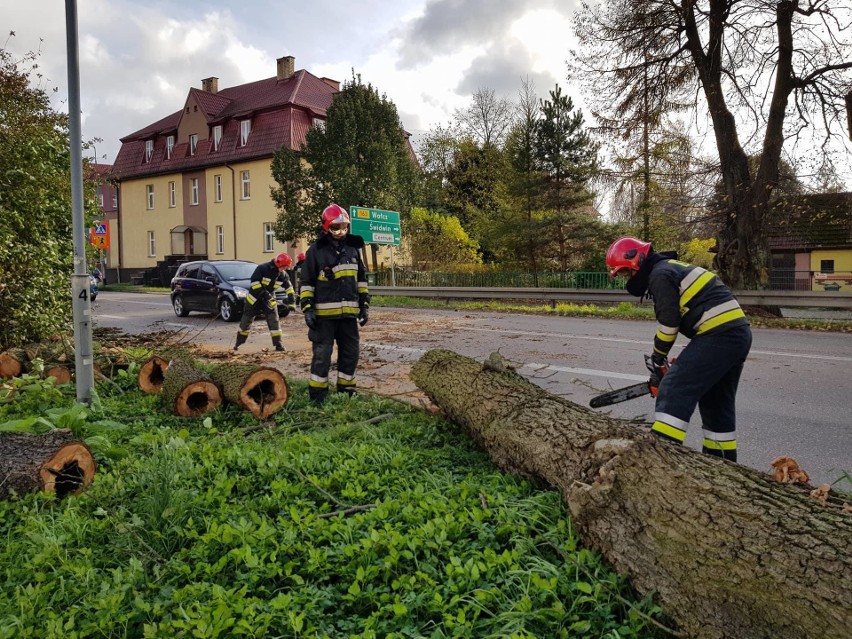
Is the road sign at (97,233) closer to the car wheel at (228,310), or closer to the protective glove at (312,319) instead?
the car wheel at (228,310)

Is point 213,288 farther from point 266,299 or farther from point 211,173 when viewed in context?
point 211,173

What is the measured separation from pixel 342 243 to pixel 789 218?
14594 mm

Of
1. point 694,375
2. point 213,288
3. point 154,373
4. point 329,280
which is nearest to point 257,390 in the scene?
point 329,280

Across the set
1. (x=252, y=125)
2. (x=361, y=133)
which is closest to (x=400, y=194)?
(x=361, y=133)

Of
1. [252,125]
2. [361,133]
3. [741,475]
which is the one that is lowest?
[741,475]

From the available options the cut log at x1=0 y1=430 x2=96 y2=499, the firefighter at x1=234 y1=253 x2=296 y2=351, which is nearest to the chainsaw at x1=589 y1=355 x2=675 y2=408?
the cut log at x1=0 y1=430 x2=96 y2=499

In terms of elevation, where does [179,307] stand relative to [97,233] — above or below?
below

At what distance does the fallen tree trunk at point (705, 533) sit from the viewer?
80.4 inches

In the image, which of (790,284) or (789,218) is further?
(790,284)

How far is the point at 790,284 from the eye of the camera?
2208 cm

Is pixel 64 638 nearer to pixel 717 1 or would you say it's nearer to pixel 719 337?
pixel 719 337

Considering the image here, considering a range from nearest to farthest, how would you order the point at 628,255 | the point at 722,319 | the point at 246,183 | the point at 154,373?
the point at 722,319, the point at 628,255, the point at 154,373, the point at 246,183

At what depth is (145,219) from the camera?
43531 mm

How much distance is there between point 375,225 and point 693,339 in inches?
772
